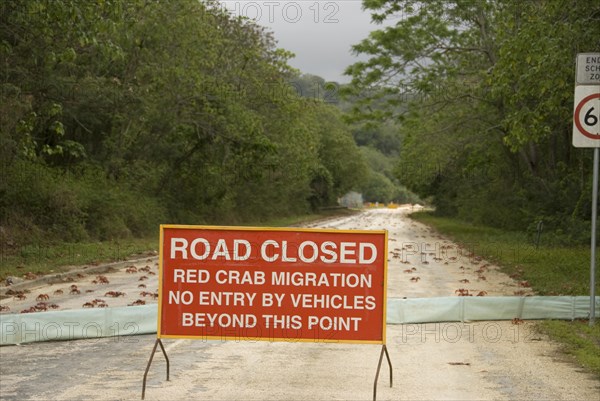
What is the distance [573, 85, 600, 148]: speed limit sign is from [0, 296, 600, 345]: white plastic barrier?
7.48 ft

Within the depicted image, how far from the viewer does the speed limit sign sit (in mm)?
11219

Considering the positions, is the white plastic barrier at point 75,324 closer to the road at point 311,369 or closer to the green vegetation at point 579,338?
the road at point 311,369

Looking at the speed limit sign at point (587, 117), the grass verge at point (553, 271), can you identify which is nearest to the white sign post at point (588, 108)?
the speed limit sign at point (587, 117)

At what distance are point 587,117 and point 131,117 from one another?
21338mm

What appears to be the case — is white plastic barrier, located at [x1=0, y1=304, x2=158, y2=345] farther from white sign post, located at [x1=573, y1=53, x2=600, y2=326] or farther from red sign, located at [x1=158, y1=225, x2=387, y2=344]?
white sign post, located at [x1=573, y1=53, x2=600, y2=326]

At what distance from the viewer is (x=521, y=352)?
30.8 ft

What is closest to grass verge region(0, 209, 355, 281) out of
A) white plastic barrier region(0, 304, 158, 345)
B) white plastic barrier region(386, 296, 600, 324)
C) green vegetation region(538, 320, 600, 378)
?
white plastic barrier region(0, 304, 158, 345)

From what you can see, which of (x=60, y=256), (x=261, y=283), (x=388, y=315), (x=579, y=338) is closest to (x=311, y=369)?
(x=261, y=283)

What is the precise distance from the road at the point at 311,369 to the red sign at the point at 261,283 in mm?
533

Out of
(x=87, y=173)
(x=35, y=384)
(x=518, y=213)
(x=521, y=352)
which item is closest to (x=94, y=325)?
(x=35, y=384)

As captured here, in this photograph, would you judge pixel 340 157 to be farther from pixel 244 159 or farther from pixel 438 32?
pixel 438 32

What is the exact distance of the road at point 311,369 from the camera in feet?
23.9

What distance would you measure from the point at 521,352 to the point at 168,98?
24.3m

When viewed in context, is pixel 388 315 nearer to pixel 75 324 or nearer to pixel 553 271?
pixel 75 324
